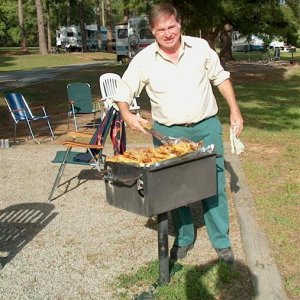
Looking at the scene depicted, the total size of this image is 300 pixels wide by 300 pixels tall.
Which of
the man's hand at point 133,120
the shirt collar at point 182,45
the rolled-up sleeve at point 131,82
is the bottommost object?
the man's hand at point 133,120

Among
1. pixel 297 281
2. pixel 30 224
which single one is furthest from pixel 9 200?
pixel 297 281

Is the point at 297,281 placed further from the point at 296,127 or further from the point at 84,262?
the point at 296,127

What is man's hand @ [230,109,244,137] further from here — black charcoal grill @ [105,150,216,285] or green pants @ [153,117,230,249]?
black charcoal grill @ [105,150,216,285]

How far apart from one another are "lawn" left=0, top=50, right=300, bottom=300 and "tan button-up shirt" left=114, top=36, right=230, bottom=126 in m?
1.15

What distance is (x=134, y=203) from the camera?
9.86 ft

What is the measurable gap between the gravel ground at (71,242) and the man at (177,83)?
86 cm

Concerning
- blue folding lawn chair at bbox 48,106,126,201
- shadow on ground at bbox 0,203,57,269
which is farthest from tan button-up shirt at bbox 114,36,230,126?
blue folding lawn chair at bbox 48,106,126,201

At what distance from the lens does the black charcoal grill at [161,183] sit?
114 inches

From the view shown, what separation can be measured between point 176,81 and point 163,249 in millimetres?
1102

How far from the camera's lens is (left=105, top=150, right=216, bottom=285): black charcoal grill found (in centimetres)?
290

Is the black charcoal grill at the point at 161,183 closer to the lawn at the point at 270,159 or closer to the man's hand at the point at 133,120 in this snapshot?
the man's hand at the point at 133,120

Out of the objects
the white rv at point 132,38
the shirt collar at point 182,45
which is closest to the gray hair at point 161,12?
the shirt collar at point 182,45

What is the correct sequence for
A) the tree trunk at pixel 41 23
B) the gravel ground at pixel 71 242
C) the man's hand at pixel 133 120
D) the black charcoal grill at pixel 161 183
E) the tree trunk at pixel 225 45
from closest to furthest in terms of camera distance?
the black charcoal grill at pixel 161 183 < the man's hand at pixel 133 120 < the gravel ground at pixel 71 242 < the tree trunk at pixel 225 45 < the tree trunk at pixel 41 23

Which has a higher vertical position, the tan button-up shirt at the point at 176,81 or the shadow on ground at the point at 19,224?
the tan button-up shirt at the point at 176,81
